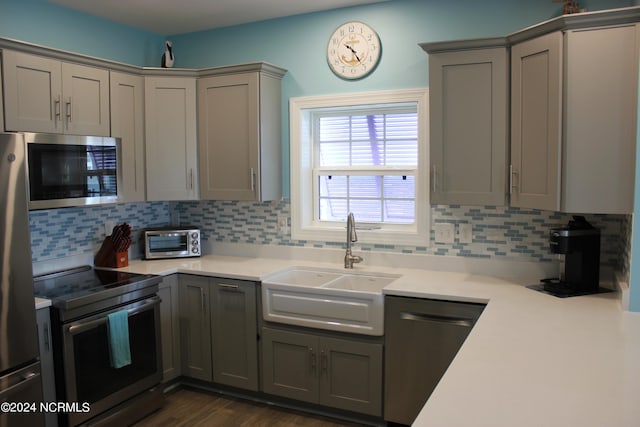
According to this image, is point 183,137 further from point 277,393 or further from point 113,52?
point 277,393

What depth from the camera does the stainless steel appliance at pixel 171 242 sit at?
379 centimetres

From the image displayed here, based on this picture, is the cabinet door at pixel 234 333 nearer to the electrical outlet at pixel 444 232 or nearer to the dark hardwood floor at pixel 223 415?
the dark hardwood floor at pixel 223 415

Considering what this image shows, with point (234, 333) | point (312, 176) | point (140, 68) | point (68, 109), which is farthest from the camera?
point (312, 176)

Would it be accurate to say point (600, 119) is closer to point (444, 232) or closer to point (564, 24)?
point (564, 24)

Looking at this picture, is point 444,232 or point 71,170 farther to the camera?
point 444,232

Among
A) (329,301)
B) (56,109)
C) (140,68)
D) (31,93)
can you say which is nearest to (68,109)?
(56,109)

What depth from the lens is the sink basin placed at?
2.85m

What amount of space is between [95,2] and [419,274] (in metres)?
2.66

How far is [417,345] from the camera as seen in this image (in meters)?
2.75

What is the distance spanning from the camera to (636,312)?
2287 mm

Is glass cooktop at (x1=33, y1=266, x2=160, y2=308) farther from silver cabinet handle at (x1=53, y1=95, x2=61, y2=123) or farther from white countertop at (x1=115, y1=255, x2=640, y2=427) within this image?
white countertop at (x1=115, y1=255, x2=640, y2=427)

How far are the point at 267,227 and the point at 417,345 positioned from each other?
1543mm

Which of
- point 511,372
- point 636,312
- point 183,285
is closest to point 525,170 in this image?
point 636,312

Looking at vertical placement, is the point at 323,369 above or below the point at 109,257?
below
